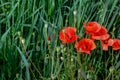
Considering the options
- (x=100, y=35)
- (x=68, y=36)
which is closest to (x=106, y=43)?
(x=100, y=35)

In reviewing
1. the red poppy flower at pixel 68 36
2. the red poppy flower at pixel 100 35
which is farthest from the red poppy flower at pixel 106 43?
the red poppy flower at pixel 68 36

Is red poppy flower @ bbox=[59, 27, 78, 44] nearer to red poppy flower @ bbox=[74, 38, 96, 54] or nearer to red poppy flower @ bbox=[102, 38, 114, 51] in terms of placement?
red poppy flower @ bbox=[74, 38, 96, 54]

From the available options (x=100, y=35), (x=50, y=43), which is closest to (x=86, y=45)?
(x=100, y=35)

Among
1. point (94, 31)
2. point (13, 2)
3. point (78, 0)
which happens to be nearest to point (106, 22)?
point (78, 0)

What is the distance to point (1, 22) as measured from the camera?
2.67m

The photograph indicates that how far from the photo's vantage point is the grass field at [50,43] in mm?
2289

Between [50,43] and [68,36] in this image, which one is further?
[50,43]

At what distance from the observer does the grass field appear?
229cm

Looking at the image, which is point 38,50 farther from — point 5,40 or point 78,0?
point 78,0

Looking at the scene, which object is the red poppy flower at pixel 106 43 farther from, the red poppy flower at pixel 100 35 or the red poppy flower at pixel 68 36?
the red poppy flower at pixel 68 36

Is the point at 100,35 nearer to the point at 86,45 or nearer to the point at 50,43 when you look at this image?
the point at 86,45

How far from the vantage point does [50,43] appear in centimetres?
237

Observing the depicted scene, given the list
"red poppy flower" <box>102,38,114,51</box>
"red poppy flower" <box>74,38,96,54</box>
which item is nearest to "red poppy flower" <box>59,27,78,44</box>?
"red poppy flower" <box>74,38,96,54</box>

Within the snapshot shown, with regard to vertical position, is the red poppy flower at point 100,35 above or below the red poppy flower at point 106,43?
above
